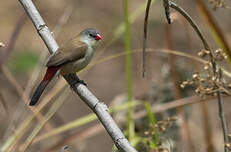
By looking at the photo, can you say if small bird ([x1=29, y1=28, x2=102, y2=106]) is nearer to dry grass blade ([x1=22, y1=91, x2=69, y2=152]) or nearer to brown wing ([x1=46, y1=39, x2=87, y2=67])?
brown wing ([x1=46, y1=39, x2=87, y2=67])

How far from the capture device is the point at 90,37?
361cm

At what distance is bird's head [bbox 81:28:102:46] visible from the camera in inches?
138

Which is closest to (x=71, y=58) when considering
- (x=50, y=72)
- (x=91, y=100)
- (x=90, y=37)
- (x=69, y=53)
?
(x=69, y=53)

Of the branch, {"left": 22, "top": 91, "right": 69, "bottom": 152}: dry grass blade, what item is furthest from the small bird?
the branch

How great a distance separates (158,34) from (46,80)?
5.58 m

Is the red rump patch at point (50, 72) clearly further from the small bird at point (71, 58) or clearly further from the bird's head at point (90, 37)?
the bird's head at point (90, 37)

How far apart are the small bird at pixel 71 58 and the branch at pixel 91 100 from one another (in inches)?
9.1

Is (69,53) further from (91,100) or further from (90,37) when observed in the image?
(91,100)

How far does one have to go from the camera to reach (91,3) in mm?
9414

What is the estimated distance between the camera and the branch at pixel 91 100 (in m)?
1.99

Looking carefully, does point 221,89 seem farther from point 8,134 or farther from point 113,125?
point 8,134

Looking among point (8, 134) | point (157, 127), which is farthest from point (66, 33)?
point (157, 127)

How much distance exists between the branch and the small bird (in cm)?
23

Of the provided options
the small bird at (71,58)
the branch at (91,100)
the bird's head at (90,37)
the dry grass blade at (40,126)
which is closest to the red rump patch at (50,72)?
the small bird at (71,58)
